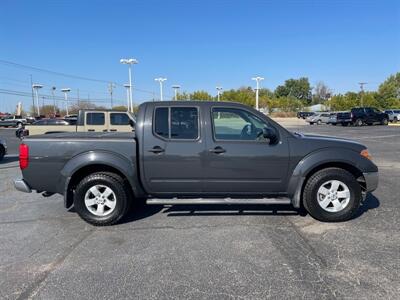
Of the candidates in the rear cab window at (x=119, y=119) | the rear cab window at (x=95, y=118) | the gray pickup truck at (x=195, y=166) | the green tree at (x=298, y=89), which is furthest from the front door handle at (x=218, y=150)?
the green tree at (x=298, y=89)

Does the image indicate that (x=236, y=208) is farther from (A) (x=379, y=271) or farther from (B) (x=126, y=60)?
(B) (x=126, y=60)

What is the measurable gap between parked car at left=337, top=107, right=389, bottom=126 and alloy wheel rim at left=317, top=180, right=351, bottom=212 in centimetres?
3411

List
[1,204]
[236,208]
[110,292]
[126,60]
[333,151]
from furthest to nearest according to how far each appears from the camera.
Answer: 1. [126,60]
2. [1,204]
3. [236,208]
4. [333,151]
5. [110,292]

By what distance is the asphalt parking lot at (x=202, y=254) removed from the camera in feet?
10.5

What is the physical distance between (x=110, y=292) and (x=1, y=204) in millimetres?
4315

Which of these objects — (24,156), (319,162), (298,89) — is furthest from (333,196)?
(298,89)

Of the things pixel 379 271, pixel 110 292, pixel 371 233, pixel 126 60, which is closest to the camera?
pixel 110 292

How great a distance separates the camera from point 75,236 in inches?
182

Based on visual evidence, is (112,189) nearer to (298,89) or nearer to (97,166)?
(97,166)

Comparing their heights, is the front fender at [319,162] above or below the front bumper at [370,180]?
above

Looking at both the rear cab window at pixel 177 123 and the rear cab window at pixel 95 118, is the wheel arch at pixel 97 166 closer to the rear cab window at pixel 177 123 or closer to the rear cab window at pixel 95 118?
the rear cab window at pixel 177 123

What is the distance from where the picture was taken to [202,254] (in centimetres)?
397

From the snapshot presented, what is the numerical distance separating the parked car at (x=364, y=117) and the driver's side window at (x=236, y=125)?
34.5m

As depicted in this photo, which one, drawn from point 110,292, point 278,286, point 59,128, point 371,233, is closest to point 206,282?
point 278,286
